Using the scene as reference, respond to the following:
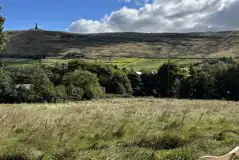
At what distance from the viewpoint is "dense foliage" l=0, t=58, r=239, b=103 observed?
5918 cm

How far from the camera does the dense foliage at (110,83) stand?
5918 cm

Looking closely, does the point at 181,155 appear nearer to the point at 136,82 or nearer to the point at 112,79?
the point at 112,79

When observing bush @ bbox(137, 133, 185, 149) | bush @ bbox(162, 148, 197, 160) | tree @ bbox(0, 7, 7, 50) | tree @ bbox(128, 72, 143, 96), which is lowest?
tree @ bbox(128, 72, 143, 96)

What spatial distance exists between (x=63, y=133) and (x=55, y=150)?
5.97ft

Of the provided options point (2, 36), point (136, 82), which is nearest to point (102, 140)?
point (2, 36)

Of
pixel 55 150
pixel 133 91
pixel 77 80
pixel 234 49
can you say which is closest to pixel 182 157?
pixel 55 150

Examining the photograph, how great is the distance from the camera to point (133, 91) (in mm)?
93625

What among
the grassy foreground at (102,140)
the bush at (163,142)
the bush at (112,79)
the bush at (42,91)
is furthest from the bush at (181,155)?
the bush at (112,79)

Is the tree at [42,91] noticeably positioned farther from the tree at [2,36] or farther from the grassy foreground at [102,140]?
the grassy foreground at [102,140]

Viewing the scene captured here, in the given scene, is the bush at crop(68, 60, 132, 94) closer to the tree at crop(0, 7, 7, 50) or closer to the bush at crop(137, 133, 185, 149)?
the tree at crop(0, 7, 7, 50)

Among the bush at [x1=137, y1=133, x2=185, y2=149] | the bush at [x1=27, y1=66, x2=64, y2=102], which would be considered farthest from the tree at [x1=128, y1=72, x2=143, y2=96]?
the bush at [x1=137, y1=133, x2=185, y2=149]

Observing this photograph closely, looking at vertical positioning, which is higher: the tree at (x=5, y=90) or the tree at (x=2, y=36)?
the tree at (x=2, y=36)

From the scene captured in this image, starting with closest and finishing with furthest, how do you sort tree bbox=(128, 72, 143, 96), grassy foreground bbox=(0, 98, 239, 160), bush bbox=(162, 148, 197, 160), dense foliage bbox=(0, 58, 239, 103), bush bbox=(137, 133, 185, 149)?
bush bbox=(162, 148, 197, 160) < grassy foreground bbox=(0, 98, 239, 160) < bush bbox=(137, 133, 185, 149) < dense foliage bbox=(0, 58, 239, 103) < tree bbox=(128, 72, 143, 96)

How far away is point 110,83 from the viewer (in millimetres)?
91812
